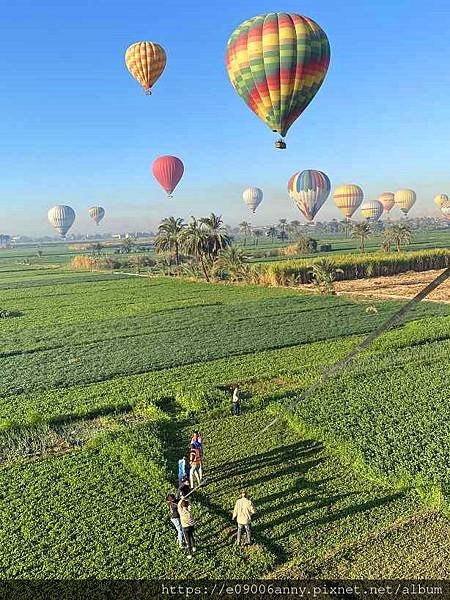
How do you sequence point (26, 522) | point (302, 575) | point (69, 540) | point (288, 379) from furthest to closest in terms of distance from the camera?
1. point (288, 379)
2. point (26, 522)
3. point (69, 540)
4. point (302, 575)

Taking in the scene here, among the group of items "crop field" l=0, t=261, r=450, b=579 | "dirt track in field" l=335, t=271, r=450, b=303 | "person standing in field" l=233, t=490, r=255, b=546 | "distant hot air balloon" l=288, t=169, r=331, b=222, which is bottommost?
"crop field" l=0, t=261, r=450, b=579

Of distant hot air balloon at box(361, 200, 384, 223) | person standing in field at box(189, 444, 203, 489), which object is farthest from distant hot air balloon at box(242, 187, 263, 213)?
person standing in field at box(189, 444, 203, 489)

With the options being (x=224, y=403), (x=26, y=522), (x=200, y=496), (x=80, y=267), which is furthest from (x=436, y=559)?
(x=80, y=267)

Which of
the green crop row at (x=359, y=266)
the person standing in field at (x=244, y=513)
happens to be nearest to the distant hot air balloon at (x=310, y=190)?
the green crop row at (x=359, y=266)

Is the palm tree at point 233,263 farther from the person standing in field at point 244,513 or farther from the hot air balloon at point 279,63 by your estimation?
the person standing in field at point 244,513

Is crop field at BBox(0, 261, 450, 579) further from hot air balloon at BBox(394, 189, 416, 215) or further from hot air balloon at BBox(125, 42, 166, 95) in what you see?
hot air balloon at BBox(394, 189, 416, 215)

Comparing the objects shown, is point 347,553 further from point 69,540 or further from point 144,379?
point 144,379

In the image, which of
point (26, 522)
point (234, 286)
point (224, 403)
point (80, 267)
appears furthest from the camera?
point (80, 267)
